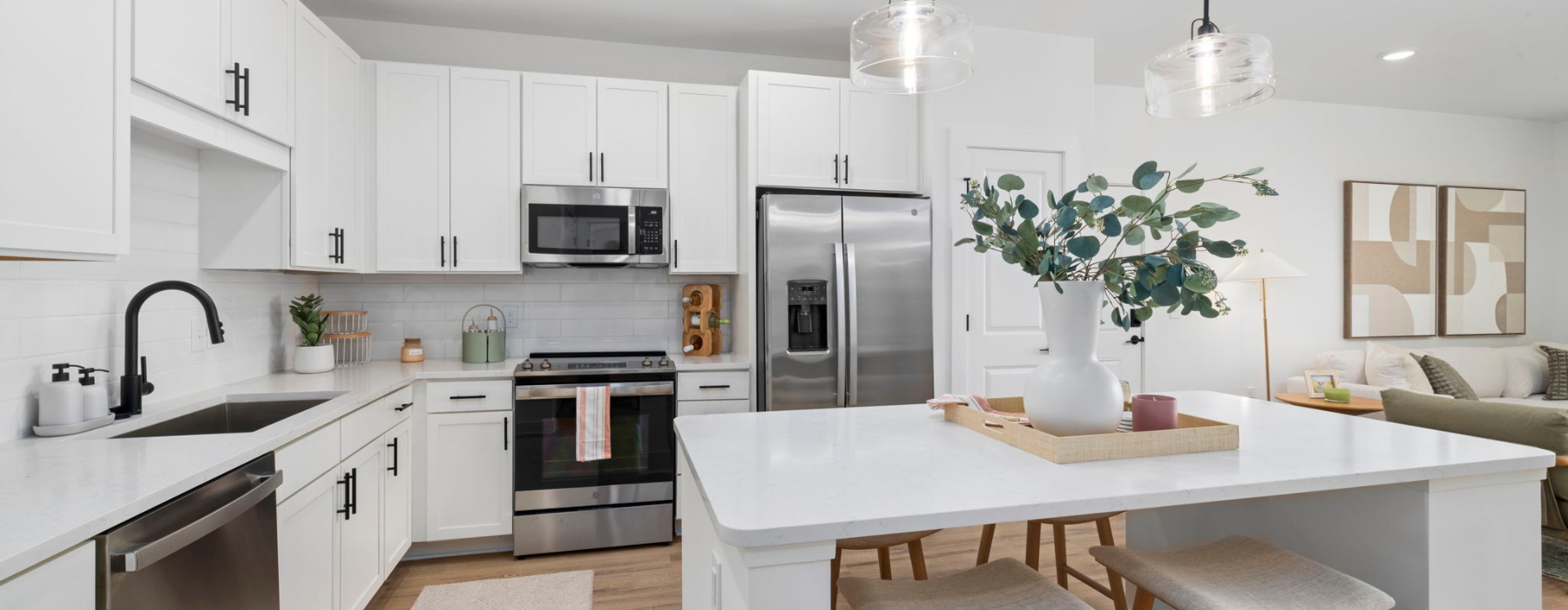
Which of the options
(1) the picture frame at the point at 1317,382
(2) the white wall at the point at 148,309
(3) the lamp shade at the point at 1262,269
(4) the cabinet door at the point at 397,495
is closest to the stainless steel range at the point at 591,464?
(4) the cabinet door at the point at 397,495

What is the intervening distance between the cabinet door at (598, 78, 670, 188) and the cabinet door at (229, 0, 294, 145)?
1.26 meters

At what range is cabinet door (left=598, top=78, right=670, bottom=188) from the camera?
11.1ft

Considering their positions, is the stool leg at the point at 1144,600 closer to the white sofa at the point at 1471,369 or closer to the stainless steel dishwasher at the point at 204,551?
the stainless steel dishwasher at the point at 204,551

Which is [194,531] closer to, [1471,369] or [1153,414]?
[1153,414]

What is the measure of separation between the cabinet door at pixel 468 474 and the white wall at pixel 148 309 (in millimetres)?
770

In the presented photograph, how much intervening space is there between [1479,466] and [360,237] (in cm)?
370

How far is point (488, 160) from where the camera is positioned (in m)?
3.26

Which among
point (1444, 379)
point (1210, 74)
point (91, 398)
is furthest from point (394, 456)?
point (1444, 379)

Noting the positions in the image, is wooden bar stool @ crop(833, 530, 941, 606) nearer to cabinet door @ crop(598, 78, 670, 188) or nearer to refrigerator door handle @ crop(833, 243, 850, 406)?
refrigerator door handle @ crop(833, 243, 850, 406)

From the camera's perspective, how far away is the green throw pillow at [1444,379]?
4293 millimetres

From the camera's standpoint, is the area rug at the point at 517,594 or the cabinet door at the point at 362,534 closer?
the cabinet door at the point at 362,534

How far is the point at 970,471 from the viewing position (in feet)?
4.22

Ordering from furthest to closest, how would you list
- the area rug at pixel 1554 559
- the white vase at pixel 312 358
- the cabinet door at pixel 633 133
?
the cabinet door at pixel 633 133
the white vase at pixel 312 358
the area rug at pixel 1554 559

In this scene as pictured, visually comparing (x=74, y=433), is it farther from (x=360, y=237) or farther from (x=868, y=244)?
(x=868, y=244)
